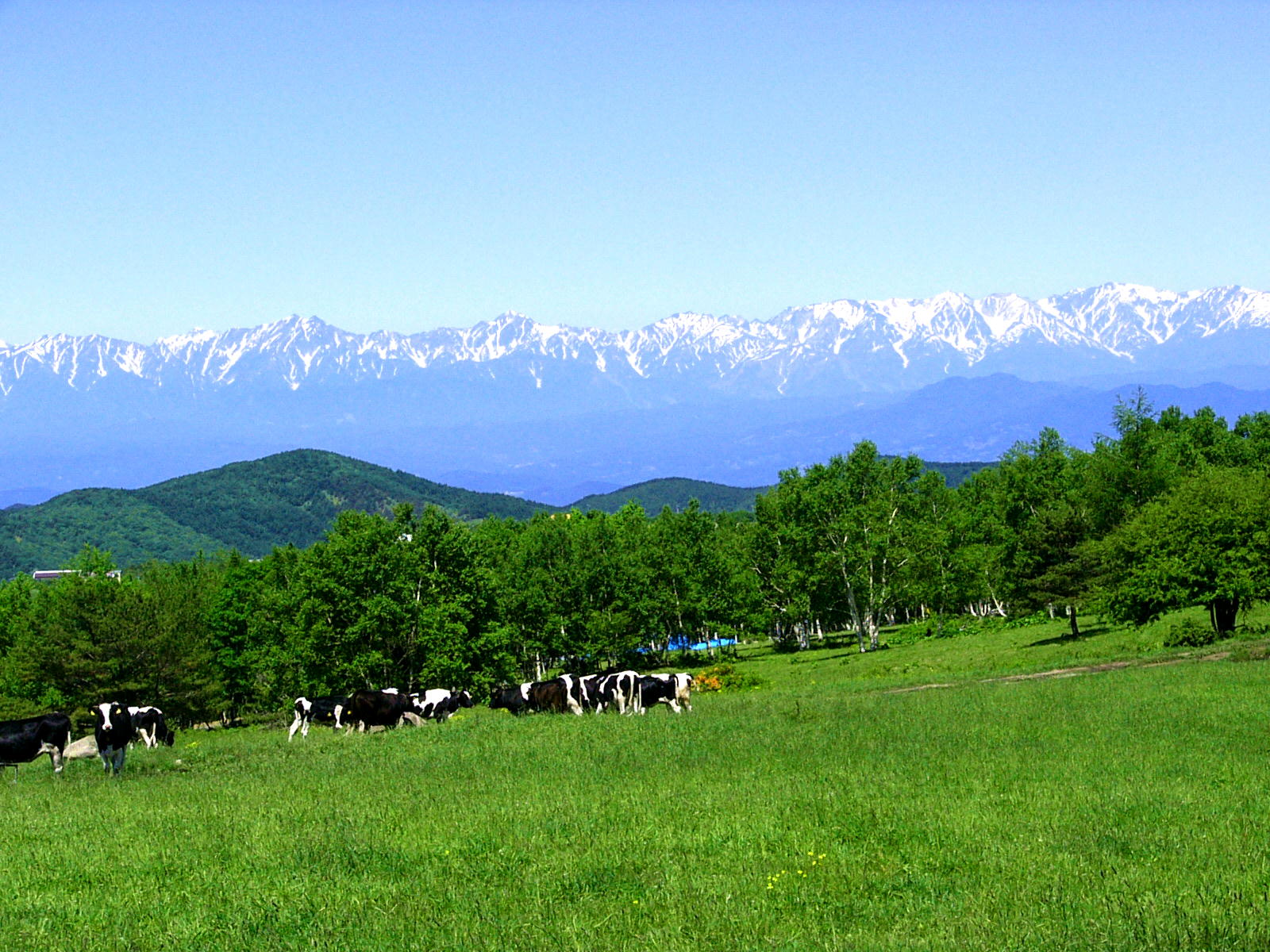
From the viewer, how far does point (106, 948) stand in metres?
13.0

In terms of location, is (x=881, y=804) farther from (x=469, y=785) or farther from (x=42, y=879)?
(x=42, y=879)

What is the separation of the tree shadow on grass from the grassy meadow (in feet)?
112

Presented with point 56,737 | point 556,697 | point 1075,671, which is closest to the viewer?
point 56,737

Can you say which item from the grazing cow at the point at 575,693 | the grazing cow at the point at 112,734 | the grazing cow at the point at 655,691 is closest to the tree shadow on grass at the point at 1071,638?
the grazing cow at the point at 655,691

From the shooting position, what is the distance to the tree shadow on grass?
64.4 m

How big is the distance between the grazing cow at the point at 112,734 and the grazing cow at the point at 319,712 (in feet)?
33.1

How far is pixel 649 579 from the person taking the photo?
93.9 meters

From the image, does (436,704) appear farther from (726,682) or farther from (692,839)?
(692,839)

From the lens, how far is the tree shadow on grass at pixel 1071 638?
6438 cm

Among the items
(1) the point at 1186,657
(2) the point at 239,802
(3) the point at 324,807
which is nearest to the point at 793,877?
(3) the point at 324,807

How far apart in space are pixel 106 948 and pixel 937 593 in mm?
91328

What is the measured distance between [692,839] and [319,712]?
89.8 ft

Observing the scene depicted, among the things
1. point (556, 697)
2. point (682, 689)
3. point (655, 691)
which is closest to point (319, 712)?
point (556, 697)

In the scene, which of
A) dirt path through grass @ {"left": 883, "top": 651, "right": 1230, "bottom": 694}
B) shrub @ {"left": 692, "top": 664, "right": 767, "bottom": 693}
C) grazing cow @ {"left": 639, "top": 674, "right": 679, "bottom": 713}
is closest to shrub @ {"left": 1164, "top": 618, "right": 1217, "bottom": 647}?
dirt path through grass @ {"left": 883, "top": 651, "right": 1230, "bottom": 694}
